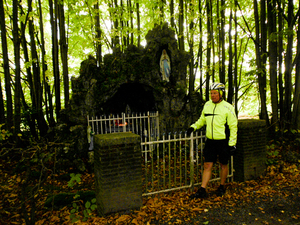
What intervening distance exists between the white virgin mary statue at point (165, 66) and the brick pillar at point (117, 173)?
196 inches

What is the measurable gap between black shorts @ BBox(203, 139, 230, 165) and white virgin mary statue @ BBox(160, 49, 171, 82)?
177 inches

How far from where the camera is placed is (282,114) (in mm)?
6953

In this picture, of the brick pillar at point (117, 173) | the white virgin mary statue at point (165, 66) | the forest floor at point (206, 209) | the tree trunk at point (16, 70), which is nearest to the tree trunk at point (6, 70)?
the tree trunk at point (16, 70)

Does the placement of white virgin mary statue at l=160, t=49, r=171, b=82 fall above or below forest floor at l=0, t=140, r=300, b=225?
above

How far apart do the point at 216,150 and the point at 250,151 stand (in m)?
1.21

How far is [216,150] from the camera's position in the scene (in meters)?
3.78

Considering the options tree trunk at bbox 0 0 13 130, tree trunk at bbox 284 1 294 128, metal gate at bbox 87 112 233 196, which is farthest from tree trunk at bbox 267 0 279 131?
tree trunk at bbox 0 0 13 130

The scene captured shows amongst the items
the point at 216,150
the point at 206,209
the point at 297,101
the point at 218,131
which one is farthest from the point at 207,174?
the point at 297,101

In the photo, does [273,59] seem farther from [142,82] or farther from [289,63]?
[142,82]

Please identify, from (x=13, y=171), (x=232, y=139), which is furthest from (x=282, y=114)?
(x=13, y=171)

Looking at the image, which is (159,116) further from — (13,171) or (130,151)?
(13,171)

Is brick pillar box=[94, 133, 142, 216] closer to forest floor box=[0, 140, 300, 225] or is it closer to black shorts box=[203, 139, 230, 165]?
forest floor box=[0, 140, 300, 225]

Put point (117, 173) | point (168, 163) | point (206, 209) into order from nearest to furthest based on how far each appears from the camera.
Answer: point (117, 173) → point (206, 209) → point (168, 163)

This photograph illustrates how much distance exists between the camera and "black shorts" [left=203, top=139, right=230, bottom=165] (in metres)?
3.69
